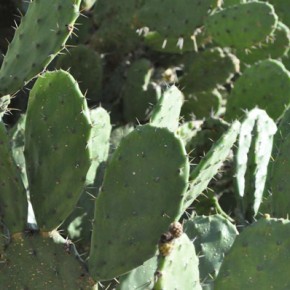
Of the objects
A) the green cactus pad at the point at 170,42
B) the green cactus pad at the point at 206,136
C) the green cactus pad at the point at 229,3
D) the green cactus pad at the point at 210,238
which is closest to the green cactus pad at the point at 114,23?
the green cactus pad at the point at 170,42

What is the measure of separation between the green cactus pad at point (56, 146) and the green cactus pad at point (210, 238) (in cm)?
48

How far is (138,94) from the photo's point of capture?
3561mm

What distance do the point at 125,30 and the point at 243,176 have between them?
1151 millimetres

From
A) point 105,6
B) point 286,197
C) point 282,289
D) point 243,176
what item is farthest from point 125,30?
point 282,289

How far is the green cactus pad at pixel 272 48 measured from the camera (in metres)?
3.74

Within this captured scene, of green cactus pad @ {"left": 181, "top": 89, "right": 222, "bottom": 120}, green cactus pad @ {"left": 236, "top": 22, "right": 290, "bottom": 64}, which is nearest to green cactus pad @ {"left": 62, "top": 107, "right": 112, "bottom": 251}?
green cactus pad @ {"left": 181, "top": 89, "right": 222, "bottom": 120}

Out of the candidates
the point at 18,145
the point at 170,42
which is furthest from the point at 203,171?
the point at 170,42

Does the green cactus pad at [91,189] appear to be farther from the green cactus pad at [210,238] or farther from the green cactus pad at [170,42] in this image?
the green cactus pad at [170,42]

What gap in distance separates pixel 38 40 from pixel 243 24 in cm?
143

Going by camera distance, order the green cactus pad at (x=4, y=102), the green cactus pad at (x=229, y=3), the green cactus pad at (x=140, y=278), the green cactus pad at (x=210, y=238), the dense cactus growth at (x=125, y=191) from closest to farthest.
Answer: the dense cactus growth at (x=125, y=191) → the green cactus pad at (x=140, y=278) → the green cactus pad at (x=4, y=102) → the green cactus pad at (x=210, y=238) → the green cactus pad at (x=229, y=3)

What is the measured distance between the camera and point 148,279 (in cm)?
216

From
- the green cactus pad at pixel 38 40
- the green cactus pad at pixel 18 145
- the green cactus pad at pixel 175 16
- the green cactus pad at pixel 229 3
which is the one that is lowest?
the green cactus pad at pixel 229 3

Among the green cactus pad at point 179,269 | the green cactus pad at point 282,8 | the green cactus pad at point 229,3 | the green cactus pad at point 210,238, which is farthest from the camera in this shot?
the green cactus pad at point 282,8

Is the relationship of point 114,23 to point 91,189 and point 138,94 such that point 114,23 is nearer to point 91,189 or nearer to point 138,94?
point 138,94
